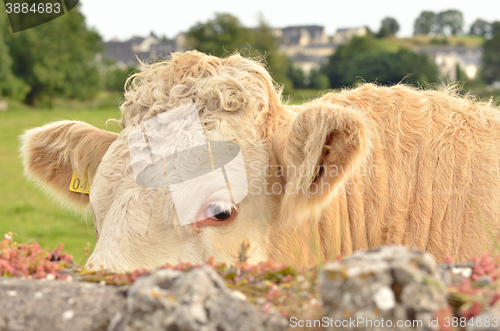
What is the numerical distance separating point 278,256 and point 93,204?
134 cm

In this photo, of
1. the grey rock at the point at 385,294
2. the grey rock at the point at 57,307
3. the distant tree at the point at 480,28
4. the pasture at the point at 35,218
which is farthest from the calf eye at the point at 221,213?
the distant tree at the point at 480,28

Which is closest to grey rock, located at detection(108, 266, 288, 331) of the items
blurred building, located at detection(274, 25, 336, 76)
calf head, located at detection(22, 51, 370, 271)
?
calf head, located at detection(22, 51, 370, 271)

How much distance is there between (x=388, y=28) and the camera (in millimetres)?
121062

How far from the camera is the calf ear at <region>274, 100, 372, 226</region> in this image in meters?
2.64

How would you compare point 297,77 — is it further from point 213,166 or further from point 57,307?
point 57,307

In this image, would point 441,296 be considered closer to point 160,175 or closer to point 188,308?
point 188,308

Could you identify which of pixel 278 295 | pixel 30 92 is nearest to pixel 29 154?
pixel 278 295

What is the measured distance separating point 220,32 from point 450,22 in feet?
249

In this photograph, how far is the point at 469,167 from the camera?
3.42 meters

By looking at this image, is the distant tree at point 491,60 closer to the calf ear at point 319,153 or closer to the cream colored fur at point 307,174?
the cream colored fur at point 307,174

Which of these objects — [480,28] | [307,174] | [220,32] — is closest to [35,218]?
[307,174]

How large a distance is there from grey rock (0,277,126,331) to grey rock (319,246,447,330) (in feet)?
2.29

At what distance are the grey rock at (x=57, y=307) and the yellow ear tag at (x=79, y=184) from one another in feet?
8.20

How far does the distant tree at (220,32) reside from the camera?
209 ft
